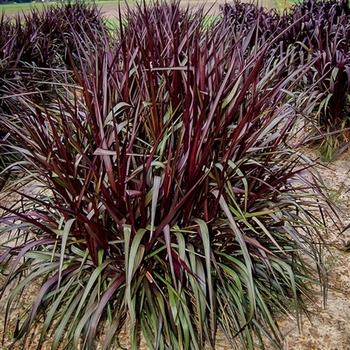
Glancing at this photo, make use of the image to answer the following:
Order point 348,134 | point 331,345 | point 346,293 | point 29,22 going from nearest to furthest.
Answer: point 331,345, point 346,293, point 348,134, point 29,22

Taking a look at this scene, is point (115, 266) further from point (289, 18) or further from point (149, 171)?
point (289, 18)

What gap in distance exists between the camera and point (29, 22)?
5371 mm

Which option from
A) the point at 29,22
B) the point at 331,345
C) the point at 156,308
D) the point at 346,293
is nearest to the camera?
the point at 156,308

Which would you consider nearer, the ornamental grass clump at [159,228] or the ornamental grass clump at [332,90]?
the ornamental grass clump at [159,228]

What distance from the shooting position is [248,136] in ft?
5.76

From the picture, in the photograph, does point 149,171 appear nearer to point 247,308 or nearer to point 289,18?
point 247,308

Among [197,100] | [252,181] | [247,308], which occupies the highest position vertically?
[197,100]

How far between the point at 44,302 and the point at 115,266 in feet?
1.06

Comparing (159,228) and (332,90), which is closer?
(159,228)

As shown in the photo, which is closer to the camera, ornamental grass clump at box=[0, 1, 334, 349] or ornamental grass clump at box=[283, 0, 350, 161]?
ornamental grass clump at box=[0, 1, 334, 349]

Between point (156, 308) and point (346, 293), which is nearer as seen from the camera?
point (156, 308)

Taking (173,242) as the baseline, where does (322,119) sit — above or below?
below

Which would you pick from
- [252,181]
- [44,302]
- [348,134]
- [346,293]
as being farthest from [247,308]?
[348,134]

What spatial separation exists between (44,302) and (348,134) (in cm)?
286
